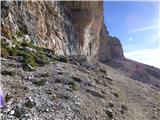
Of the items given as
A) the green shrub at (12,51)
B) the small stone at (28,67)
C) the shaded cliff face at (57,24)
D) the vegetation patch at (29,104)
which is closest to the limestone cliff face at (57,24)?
the shaded cliff face at (57,24)

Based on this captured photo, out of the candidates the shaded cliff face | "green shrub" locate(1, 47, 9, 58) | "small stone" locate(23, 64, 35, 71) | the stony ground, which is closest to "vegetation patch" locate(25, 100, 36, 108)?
the stony ground

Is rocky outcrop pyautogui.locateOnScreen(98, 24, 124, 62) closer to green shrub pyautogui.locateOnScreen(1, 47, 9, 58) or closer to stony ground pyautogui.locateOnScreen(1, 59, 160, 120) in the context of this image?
green shrub pyautogui.locateOnScreen(1, 47, 9, 58)

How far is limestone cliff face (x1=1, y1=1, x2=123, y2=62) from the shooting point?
43500mm

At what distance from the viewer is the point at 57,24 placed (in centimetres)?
6141

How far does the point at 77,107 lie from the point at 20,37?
77.9ft

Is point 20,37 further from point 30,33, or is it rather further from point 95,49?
point 95,49

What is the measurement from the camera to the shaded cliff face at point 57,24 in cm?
4362

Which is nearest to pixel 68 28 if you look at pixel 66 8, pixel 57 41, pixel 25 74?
pixel 66 8

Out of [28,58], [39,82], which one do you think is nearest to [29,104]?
[39,82]

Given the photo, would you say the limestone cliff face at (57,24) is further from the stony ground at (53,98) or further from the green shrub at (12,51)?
the stony ground at (53,98)

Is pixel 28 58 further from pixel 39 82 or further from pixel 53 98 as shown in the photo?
pixel 53 98

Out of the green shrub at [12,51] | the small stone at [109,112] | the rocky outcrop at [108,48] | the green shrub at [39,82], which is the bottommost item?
the small stone at [109,112]

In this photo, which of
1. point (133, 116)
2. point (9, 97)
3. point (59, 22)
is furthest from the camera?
point (59, 22)

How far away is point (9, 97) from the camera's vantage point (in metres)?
20.7
